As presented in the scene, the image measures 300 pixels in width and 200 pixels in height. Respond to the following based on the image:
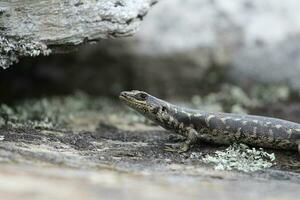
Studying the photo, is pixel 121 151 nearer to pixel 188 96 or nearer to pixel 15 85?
pixel 188 96

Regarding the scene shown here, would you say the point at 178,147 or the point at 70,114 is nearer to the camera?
the point at 178,147

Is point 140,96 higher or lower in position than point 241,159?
higher

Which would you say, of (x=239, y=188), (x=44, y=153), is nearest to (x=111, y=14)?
(x=44, y=153)

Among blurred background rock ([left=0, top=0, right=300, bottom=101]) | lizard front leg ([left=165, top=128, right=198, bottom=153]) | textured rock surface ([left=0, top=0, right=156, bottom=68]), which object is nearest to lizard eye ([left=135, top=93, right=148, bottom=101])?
lizard front leg ([left=165, top=128, right=198, bottom=153])

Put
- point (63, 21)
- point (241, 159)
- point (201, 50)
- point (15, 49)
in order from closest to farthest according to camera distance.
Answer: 1. point (241, 159)
2. point (15, 49)
3. point (63, 21)
4. point (201, 50)

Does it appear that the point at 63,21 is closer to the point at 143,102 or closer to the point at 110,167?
the point at 143,102


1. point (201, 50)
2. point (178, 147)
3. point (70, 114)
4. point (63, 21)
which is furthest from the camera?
point (201, 50)

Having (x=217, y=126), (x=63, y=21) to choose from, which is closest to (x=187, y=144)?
(x=217, y=126)
